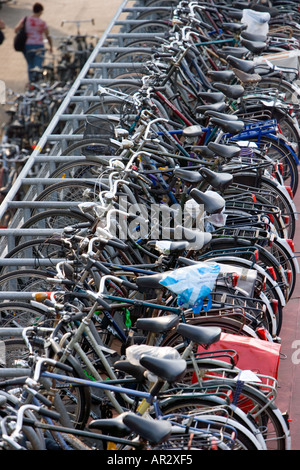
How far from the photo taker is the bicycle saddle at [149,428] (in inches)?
147

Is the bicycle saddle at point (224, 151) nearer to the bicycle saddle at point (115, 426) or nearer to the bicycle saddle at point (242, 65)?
the bicycle saddle at point (242, 65)

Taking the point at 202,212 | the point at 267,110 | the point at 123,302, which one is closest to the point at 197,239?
the point at 202,212

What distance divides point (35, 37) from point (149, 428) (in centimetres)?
1210

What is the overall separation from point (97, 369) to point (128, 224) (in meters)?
1.33

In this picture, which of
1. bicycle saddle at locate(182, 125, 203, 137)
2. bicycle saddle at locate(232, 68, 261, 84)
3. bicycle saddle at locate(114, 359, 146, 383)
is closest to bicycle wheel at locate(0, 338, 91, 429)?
bicycle saddle at locate(114, 359, 146, 383)

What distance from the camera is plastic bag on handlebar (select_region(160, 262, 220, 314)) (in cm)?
484

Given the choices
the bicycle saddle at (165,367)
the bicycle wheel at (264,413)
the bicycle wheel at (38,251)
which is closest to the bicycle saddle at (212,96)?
the bicycle wheel at (38,251)

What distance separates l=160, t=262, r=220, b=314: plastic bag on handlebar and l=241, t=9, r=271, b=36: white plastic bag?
5169 millimetres

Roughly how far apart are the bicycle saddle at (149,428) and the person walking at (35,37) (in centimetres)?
1156

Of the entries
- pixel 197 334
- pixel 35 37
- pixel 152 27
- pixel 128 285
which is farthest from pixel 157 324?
pixel 35 37

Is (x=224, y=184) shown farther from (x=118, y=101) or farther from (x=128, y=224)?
(x=118, y=101)

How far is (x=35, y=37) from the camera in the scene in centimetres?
1478

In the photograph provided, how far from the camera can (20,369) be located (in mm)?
4297

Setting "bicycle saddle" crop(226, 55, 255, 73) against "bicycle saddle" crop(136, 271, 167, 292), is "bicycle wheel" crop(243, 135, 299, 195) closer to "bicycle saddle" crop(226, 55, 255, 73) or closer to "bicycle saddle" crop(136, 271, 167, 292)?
"bicycle saddle" crop(226, 55, 255, 73)
